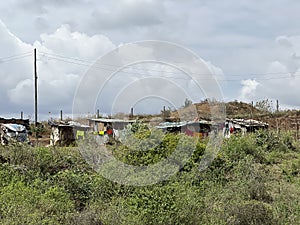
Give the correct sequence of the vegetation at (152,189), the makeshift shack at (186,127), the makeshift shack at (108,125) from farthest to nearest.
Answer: the makeshift shack at (108,125), the makeshift shack at (186,127), the vegetation at (152,189)

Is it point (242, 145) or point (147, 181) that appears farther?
point (242, 145)

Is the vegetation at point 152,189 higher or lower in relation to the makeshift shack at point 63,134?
lower

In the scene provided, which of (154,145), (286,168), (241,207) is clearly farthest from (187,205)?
(286,168)

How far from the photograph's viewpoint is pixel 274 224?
23.8 feet

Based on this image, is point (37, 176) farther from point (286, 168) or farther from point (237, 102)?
point (237, 102)

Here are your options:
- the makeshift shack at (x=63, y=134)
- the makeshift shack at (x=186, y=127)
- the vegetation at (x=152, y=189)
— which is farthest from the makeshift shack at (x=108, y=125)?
the vegetation at (x=152, y=189)

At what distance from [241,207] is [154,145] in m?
3.40

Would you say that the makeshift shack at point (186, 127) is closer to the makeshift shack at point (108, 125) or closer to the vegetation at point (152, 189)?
the vegetation at point (152, 189)

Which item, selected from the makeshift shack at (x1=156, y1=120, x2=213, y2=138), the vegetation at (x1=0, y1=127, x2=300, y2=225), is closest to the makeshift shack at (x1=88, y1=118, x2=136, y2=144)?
the makeshift shack at (x1=156, y1=120, x2=213, y2=138)

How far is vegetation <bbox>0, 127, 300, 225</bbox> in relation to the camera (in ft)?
22.8

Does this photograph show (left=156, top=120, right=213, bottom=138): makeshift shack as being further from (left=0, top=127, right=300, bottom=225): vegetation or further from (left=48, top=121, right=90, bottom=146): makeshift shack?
(left=48, top=121, right=90, bottom=146): makeshift shack

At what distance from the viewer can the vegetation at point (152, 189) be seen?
6953 millimetres

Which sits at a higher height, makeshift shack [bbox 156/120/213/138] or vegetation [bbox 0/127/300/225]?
makeshift shack [bbox 156/120/213/138]

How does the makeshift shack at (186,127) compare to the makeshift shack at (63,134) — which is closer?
the makeshift shack at (186,127)
